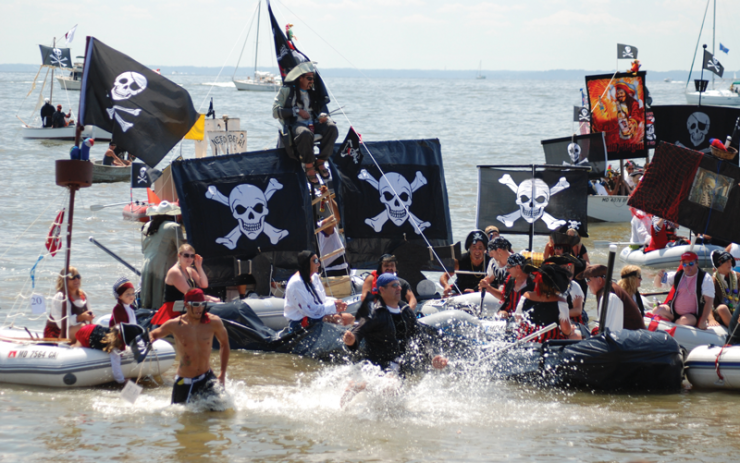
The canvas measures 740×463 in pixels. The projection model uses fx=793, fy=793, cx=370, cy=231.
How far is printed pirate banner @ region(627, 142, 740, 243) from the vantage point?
9.98 m

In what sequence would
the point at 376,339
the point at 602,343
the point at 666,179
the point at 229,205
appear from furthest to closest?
the point at 229,205 < the point at 666,179 < the point at 602,343 < the point at 376,339

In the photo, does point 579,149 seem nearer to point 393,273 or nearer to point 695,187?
point 695,187

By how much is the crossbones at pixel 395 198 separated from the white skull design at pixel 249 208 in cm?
158

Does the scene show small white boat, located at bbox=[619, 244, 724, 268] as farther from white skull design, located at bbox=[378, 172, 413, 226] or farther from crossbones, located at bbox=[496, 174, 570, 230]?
white skull design, located at bbox=[378, 172, 413, 226]

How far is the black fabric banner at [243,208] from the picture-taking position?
10602 millimetres

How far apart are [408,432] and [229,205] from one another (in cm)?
466

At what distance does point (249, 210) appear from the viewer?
10828 mm

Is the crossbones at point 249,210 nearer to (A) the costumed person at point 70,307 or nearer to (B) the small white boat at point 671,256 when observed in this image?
(A) the costumed person at point 70,307

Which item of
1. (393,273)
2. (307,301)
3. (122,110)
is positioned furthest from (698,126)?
(122,110)

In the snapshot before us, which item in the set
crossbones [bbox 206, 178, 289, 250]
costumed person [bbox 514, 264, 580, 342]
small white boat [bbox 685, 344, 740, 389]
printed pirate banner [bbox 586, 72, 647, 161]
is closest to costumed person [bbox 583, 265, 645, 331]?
costumed person [bbox 514, 264, 580, 342]

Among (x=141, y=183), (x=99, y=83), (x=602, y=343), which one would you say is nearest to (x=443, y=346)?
(x=602, y=343)

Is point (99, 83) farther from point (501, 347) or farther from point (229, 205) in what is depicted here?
point (501, 347)

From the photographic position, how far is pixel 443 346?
884cm

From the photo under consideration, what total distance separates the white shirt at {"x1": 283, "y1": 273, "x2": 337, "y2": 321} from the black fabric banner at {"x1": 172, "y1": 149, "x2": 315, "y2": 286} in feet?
4.43
